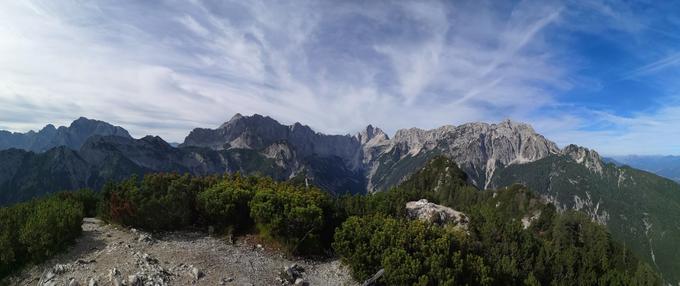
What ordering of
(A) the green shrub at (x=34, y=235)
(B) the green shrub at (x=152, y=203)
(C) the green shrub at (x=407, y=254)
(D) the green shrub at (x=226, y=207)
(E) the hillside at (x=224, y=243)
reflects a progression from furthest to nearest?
(D) the green shrub at (x=226, y=207)
(B) the green shrub at (x=152, y=203)
(C) the green shrub at (x=407, y=254)
(E) the hillside at (x=224, y=243)
(A) the green shrub at (x=34, y=235)

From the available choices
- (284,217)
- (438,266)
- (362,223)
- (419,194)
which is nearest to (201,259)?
(284,217)

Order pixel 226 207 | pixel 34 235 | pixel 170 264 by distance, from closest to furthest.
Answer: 1. pixel 34 235
2. pixel 170 264
3. pixel 226 207

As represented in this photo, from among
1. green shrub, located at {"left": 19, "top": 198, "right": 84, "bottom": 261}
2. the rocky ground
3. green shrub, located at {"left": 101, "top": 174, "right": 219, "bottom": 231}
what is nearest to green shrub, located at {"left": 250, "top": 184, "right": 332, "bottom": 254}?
the rocky ground

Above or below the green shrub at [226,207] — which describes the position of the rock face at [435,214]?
below

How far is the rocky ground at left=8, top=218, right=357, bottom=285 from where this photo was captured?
61.9ft

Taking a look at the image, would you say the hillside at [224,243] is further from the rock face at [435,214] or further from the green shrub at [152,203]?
the rock face at [435,214]

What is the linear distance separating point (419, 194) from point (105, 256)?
186 ft

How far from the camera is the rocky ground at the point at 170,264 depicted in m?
18.9

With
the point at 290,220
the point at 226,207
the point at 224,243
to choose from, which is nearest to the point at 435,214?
the point at 290,220

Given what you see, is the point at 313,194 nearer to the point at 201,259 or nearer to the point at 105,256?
the point at 201,259

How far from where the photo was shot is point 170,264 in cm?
2083

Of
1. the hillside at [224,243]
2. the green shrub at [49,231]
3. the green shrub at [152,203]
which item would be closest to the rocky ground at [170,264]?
the hillside at [224,243]

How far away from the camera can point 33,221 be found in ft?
68.6

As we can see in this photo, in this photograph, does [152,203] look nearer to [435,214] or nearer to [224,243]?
[224,243]
